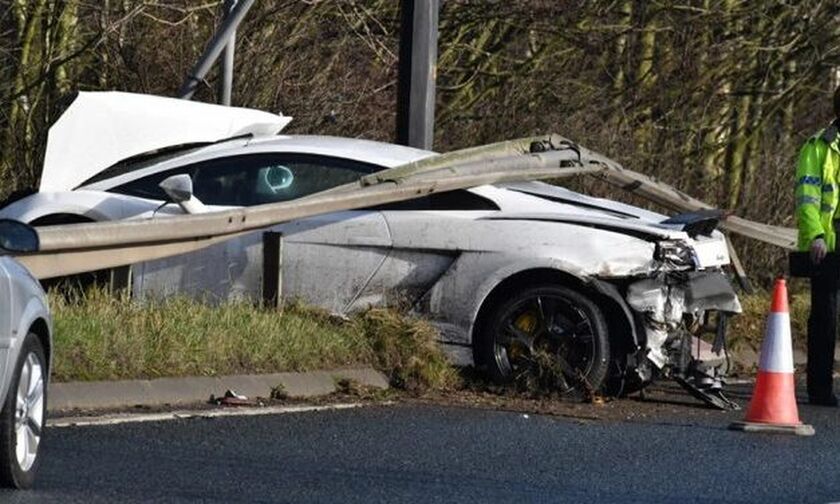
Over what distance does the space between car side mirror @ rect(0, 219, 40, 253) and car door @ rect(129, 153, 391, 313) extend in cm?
480

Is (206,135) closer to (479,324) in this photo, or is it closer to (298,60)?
(479,324)

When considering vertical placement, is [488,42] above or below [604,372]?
above

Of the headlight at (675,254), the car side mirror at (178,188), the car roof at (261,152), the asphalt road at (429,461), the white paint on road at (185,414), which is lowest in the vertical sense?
the asphalt road at (429,461)

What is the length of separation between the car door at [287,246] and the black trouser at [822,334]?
9.05 feet

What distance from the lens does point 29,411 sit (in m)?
7.97

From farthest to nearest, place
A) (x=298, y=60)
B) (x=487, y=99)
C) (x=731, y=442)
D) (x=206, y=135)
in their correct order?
1. (x=487, y=99)
2. (x=298, y=60)
3. (x=206, y=135)
4. (x=731, y=442)

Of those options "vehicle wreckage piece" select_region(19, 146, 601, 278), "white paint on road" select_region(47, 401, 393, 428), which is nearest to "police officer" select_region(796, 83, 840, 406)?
"vehicle wreckage piece" select_region(19, 146, 601, 278)

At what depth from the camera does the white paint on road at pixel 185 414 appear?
32.4 feet

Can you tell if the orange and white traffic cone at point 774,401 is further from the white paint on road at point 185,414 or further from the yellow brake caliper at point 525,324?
the white paint on road at point 185,414

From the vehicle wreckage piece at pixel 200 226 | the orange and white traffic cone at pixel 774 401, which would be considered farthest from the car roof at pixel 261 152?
the orange and white traffic cone at pixel 774 401

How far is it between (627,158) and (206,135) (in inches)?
288

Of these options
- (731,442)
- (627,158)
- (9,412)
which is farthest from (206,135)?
(627,158)

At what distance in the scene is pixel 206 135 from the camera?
13.2m

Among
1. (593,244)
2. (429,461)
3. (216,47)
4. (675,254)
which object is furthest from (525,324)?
(216,47)
